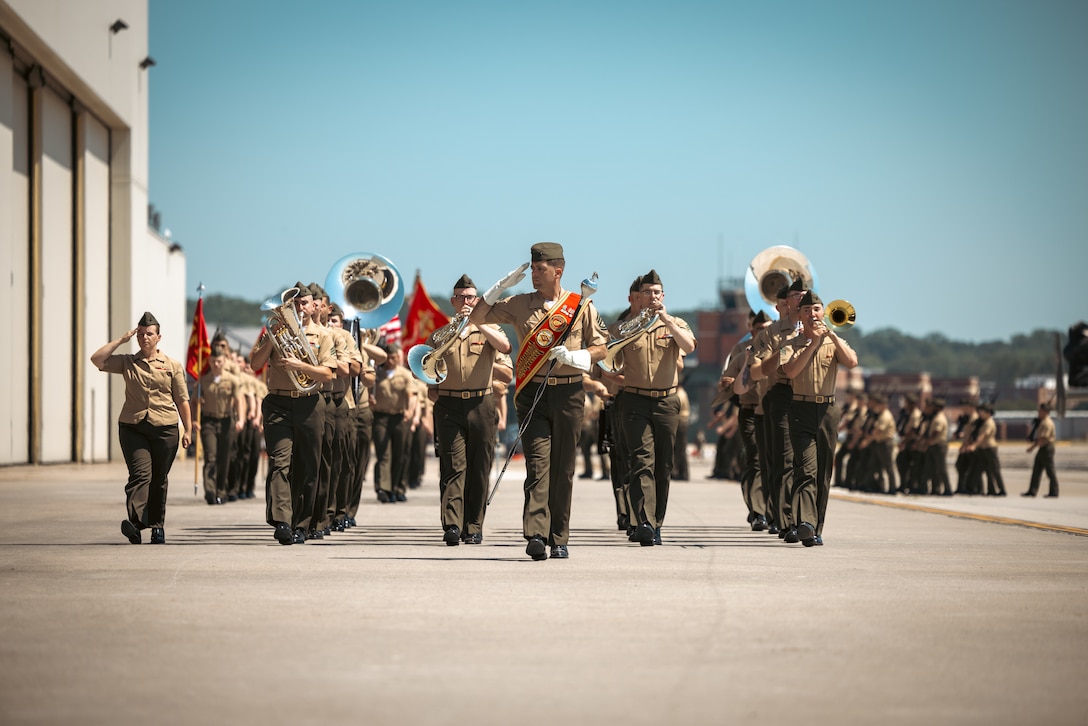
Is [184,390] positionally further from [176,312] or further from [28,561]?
[176,312]

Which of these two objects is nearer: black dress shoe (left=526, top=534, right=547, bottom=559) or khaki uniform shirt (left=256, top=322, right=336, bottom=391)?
black dress shoe (left=526, top=534, right=547, bottom=559)

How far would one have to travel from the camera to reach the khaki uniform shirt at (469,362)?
42.8 feet

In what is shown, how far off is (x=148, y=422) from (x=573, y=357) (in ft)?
13.3

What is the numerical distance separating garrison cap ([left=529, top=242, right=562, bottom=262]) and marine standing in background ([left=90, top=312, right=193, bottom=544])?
3.34 metres

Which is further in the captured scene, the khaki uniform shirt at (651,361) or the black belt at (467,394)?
the khaki uniform shirt at (651,361)

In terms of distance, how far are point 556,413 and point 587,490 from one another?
1539 cm

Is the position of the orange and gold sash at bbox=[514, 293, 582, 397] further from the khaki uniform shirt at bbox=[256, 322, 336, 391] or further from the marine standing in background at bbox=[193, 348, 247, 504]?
the marine standing in background at bbox=[193, 348, 247, 504]

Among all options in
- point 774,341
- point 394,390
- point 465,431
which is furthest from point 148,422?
point 394,390

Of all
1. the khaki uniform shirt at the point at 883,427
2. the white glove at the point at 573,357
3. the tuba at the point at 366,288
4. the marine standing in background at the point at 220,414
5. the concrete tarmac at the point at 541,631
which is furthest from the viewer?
the khaki uniform shirt at the point at 883,427

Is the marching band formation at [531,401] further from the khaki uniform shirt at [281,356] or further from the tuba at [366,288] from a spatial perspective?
the tuba at [366,288]

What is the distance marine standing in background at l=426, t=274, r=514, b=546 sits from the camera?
13.1 m

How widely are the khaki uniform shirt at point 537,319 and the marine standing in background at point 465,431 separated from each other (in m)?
1.04

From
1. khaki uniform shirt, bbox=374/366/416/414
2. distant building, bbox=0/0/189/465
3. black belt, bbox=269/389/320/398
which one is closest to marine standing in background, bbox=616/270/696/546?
black belt, bbox=269/389/320/398

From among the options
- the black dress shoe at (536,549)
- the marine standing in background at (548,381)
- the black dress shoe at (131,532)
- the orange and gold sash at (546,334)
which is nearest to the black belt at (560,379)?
the marine standing in background at (548,381)
